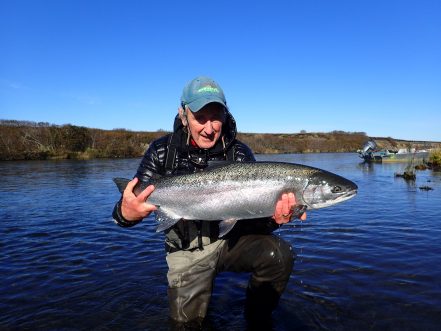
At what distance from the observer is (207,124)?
4.70 meters

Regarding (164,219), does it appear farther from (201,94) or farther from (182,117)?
(201,94)

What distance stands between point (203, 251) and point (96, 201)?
11932mm

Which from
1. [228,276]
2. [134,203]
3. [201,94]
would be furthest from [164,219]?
[228,276]

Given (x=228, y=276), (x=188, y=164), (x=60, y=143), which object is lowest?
(x=228, y=276)

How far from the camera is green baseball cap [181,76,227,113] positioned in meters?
4.49

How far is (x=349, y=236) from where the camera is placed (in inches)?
366

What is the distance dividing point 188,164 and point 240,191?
98 cm

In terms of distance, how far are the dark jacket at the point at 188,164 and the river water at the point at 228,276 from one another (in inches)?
47.4

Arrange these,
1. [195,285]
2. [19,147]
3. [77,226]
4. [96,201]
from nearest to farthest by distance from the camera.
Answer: [195,285], [77,226], [96,201], [19,147]

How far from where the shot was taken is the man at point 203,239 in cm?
471

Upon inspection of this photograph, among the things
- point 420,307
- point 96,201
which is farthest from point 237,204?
point 96,201

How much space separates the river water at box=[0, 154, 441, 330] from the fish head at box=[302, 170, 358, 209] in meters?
1.76

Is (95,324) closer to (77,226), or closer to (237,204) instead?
(237,204)

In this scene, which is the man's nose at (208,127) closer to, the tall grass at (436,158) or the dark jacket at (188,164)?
the dark jacket at (188,164)
